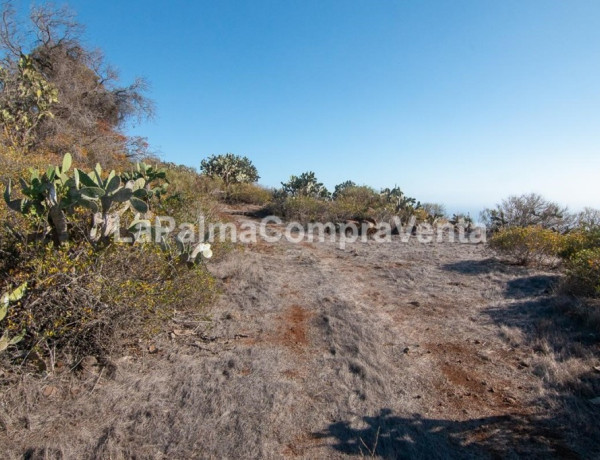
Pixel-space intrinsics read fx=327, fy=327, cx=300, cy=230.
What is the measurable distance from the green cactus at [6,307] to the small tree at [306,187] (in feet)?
34.8

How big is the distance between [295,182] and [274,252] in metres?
6.39

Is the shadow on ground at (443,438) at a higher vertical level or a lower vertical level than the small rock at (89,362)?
lower

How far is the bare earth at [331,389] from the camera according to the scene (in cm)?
210

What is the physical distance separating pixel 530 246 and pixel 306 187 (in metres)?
7.96

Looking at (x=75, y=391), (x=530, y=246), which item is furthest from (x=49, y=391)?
(x=530, y=246)

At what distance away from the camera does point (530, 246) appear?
6418 millimetres

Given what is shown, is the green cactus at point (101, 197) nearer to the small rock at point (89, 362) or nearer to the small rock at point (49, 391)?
the small rock at point (89, 362)

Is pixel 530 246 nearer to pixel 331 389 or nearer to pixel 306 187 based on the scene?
pixel 331 389

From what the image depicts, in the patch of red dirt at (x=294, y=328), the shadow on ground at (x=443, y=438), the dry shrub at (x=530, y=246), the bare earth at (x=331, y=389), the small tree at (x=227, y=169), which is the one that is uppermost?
the small tree at (x=227, y=169)

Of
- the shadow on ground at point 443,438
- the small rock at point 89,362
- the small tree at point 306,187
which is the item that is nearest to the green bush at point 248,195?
the small tree at point 306,187

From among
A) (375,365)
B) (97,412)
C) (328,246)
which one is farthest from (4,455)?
(328,246)

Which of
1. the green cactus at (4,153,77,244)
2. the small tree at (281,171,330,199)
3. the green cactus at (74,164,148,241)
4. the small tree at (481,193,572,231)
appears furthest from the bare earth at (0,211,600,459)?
the small tree at (281,171,330,199)

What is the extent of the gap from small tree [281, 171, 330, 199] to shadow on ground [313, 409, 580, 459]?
35.6 feet

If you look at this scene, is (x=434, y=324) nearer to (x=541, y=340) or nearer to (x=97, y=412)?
(x=541, y=340)
